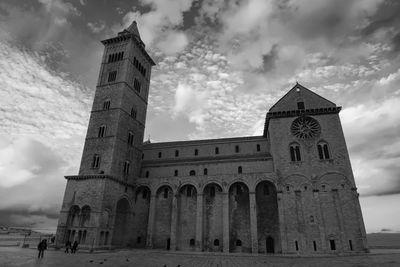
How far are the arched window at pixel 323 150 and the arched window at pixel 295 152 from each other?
250cm

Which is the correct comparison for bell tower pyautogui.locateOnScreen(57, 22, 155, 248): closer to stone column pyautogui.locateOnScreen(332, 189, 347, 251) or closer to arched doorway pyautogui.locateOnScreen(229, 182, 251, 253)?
arched doorway pyautogui.locateOnScreen(229, 182, 251, 253)

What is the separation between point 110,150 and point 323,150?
2799cm

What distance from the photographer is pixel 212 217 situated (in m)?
33.2

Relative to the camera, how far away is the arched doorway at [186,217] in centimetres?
3294

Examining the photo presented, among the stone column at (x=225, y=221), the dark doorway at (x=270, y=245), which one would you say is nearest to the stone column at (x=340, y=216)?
the dark doorway at (x=270, y=245)

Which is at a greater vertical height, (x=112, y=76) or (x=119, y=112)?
(x=112, y=76)

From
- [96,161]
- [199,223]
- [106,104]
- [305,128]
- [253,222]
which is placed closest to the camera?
[253,222]

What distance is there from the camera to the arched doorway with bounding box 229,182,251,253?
30953mm

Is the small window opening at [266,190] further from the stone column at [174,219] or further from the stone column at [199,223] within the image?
the stone column at [174,219]

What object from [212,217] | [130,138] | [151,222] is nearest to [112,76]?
[130,138]

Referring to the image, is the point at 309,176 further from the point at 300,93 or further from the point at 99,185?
the point at 99,185

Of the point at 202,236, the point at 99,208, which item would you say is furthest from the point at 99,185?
the point at 202,236

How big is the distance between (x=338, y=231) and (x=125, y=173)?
91.3 ft

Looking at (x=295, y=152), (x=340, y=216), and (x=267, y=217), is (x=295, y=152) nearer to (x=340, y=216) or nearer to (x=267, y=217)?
(x=340, y=216)
